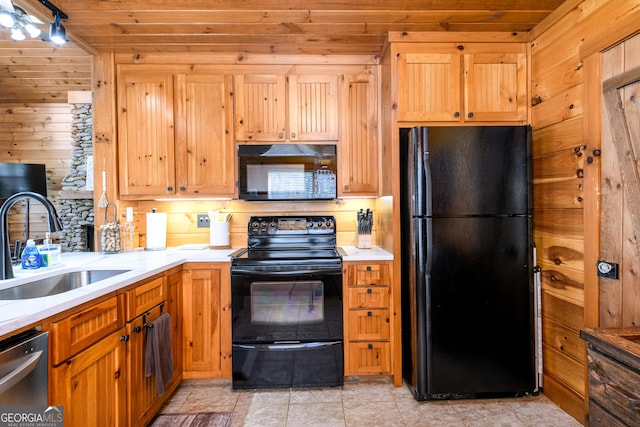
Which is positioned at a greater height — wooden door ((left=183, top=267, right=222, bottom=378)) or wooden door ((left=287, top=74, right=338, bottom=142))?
wooden door ((left=287, top=74, right=338, bottom=142))

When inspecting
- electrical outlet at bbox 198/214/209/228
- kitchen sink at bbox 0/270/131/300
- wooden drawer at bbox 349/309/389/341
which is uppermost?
electrical outlet at bbox 198/214/209/228

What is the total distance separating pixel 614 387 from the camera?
3.48ft

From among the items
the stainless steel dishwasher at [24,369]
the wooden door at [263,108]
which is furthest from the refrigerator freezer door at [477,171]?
the stainless steel dishwasher at [24,369]

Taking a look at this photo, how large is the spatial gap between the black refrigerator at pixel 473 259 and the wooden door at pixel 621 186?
427mm

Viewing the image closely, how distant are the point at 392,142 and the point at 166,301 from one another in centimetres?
179

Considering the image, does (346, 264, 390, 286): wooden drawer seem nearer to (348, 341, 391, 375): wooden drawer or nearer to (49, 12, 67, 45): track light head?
(348, 341, 391, 375): wooden drawer

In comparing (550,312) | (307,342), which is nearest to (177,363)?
(307,342)

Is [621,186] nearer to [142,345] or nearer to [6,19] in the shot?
[142,345]

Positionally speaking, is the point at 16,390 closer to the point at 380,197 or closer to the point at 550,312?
the point at 380,197

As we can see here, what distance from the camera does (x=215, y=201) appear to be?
111 inches

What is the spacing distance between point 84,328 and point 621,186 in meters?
2.45

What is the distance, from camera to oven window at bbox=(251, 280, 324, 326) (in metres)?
2.20

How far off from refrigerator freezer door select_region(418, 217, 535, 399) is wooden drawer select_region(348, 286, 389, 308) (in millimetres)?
335

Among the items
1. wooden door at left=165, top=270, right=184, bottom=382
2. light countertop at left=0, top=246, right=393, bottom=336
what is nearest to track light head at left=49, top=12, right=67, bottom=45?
light countertop at left=0, top=246, right=393, bottom=336
